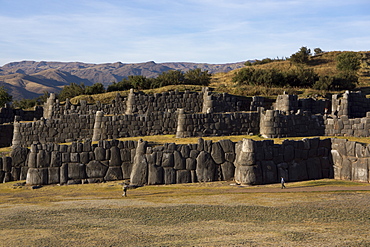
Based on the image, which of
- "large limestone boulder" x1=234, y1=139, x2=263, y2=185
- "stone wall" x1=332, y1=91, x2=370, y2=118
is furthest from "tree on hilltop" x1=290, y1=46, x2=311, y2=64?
"large limestone boulder" x1=234, y1=139, x2=263, y2=185

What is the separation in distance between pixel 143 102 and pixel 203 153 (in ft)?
61.7

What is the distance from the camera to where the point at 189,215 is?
52.2ft

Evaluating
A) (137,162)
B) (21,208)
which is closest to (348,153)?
(137,162)

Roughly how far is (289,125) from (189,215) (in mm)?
16108

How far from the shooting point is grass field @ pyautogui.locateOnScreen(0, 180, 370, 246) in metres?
12.7

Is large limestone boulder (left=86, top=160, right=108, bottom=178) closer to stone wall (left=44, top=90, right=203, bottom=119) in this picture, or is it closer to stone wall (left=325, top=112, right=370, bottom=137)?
stone wall (left=325, top=112, right=370, bottom=137)

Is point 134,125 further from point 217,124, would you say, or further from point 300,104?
point 300,104

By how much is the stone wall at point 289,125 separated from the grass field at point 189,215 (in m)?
7.20

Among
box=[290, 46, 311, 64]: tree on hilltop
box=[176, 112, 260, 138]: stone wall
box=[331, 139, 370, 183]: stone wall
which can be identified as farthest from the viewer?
box=[290, 46, 311, 64]: tree on hilltop

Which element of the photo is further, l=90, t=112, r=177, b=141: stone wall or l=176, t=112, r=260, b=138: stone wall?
l=90, t=112, r=177, b=141: stone wall

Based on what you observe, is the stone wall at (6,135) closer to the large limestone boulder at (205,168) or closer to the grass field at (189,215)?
the grass field at (189,215)

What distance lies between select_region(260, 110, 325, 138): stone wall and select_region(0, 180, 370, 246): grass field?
720cm

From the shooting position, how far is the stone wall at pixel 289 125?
29.9 m

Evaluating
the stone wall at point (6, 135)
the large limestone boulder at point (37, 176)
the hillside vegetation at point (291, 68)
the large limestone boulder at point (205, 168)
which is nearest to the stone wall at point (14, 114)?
the stone wall at point (6, 135)
